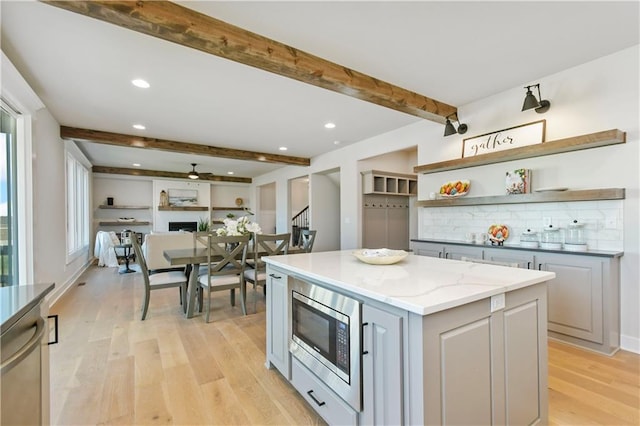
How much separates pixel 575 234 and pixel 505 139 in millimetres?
1236

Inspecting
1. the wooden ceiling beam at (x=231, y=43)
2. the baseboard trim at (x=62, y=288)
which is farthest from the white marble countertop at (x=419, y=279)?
the baseboard trim at (x=62, y=288)

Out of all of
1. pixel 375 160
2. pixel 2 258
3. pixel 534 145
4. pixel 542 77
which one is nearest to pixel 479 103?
pixel 542 77

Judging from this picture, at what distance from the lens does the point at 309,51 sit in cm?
253

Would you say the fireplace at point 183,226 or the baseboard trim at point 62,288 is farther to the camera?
the fireplace at point 183,226

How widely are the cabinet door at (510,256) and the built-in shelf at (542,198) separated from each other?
0.58m

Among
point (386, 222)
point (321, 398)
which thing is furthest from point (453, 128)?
point (321, 398)

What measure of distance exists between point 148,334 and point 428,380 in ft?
9.65

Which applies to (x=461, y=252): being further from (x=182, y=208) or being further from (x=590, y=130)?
(x=182, y=208)

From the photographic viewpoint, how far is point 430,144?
4.27 metres

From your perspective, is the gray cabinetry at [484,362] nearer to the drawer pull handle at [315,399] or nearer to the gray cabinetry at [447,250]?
the drawer pull handle at [315,399]

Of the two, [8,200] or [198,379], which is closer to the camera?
[198,379]

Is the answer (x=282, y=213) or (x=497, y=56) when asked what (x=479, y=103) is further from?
(x=282, y=213)

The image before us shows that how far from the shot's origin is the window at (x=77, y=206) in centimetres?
545

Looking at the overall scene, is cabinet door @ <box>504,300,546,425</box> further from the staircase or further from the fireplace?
the fireplace
